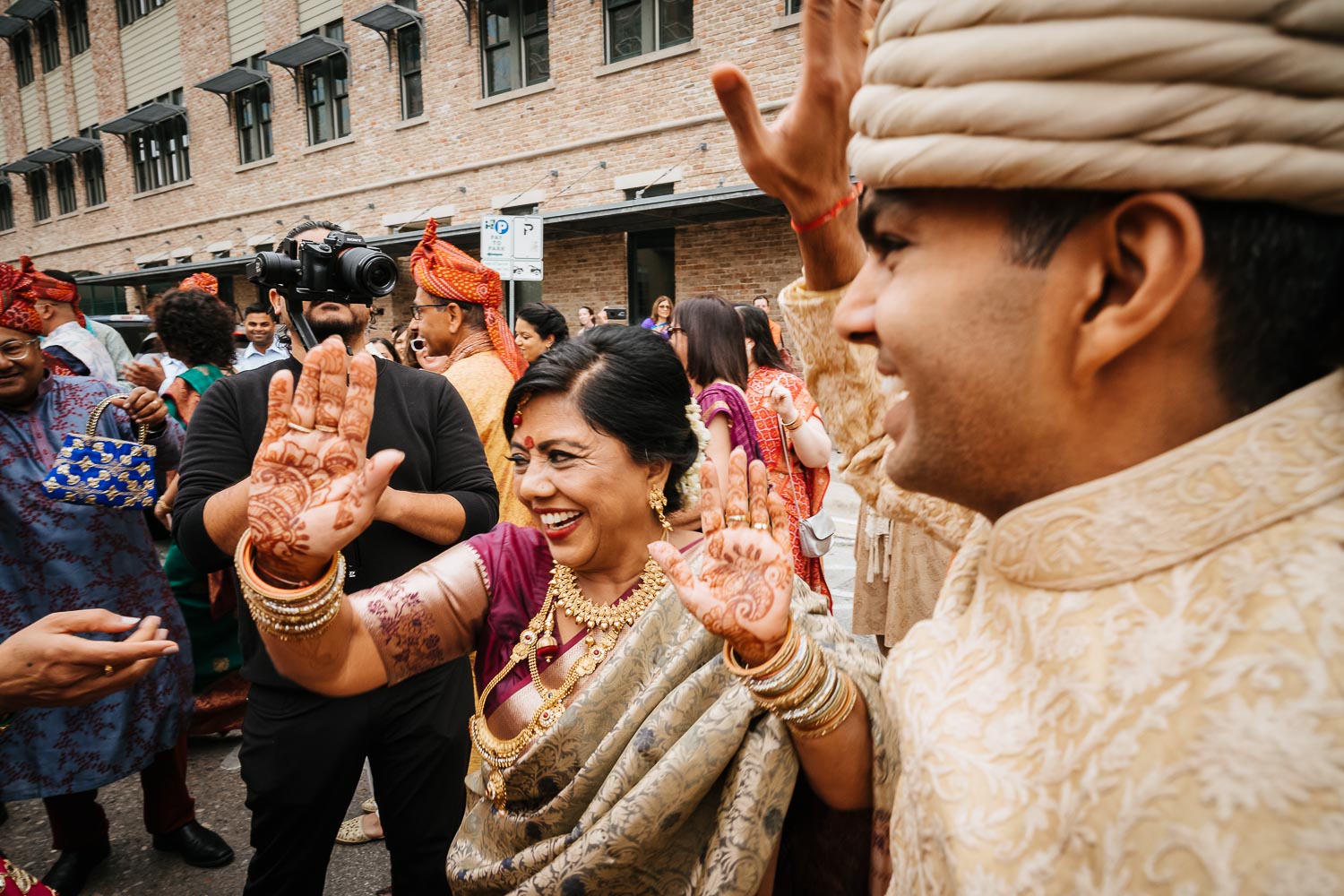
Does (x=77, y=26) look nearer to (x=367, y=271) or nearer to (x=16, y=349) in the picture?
(x=16, y=349)

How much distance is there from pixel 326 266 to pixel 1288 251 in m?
2.46

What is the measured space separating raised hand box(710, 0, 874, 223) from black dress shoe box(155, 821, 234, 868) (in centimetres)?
334

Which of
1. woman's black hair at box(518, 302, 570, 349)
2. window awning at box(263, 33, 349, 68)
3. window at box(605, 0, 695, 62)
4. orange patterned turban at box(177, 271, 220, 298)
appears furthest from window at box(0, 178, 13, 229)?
woman's black hair at box(518, 302, 570, 349)

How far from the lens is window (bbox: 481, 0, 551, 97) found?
1383cm

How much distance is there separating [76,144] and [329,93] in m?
13.3

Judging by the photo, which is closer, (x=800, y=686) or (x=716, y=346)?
(x=800, y=686)

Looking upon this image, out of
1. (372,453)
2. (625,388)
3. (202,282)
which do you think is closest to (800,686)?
(625,388)

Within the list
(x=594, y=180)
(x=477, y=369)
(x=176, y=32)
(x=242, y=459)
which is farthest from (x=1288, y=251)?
(x=176, y=32)

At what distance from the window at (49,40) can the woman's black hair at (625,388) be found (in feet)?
109

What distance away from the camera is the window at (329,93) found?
16.9 m

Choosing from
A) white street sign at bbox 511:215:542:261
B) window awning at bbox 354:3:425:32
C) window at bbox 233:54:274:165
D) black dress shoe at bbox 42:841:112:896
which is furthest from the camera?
window at bbox 233:54:274:165

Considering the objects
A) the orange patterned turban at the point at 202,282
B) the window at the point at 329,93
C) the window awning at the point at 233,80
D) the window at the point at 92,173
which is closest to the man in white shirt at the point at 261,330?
the orange patterned turban at the point at 202,282

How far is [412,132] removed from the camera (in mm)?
15742

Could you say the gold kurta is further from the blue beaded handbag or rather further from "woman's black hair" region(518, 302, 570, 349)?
"woman's black hair" region(518, 302, 570, 349)
